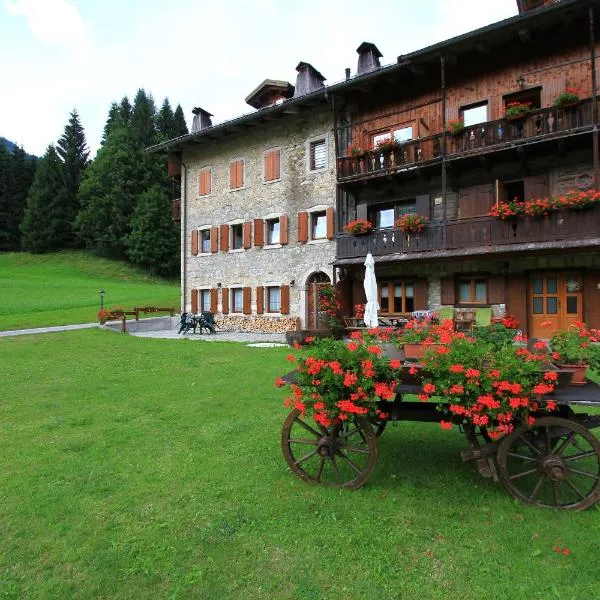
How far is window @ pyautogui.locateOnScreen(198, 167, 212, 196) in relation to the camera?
72.0 feet

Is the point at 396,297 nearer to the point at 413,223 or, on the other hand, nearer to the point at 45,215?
the point at 413,223

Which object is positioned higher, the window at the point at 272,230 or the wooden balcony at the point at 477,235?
the window at the point at 272,230

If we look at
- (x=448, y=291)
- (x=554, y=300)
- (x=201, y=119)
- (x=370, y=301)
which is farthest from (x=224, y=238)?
(x=554, y=300)

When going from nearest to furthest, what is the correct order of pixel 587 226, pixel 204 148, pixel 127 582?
pixel 127 582, pixel 587 226, pixel 204 148

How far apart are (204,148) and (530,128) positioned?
15.2 metres

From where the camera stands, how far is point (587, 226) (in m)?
11.5

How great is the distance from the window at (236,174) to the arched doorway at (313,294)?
597cm

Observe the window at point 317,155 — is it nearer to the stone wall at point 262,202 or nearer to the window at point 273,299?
the stone wall at point 262,202

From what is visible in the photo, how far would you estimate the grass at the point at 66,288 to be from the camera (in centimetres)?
2539

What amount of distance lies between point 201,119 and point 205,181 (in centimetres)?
437

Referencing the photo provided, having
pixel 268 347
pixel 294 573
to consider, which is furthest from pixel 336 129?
pixel 294 573

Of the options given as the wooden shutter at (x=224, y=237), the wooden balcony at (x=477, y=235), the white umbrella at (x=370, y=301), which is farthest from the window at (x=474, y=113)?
the wooden shutter at (x=224, y=237)

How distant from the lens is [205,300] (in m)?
22.5

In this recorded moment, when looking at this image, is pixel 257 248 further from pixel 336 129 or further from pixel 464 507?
pixel 464 507
